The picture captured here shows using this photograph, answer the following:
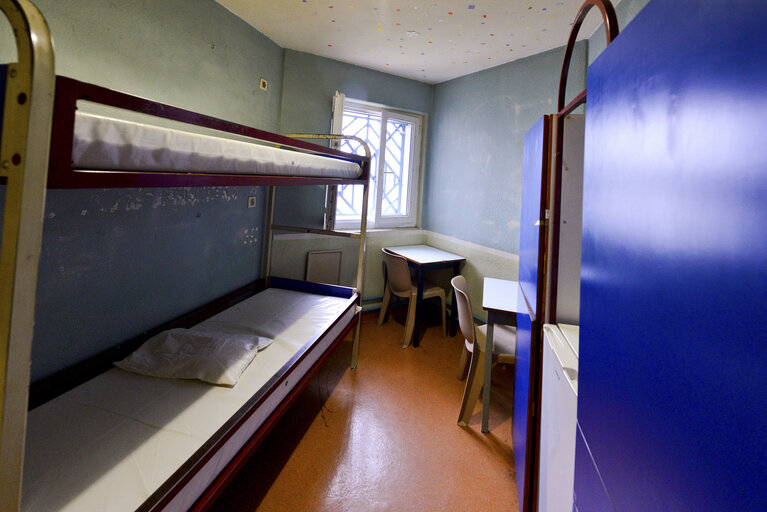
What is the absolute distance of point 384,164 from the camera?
387cm

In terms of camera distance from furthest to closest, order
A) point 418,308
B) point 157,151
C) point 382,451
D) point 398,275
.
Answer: point 398,275, point 418,308, point 382,451, point 157,151

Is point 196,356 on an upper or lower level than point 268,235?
lower

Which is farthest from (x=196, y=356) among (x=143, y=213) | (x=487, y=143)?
(x=487, y=143)

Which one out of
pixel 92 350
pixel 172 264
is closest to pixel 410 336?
pixel 172 264

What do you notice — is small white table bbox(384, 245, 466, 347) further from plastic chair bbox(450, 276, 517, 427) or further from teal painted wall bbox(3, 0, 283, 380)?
teal painted wall bbox(3, 0, 283, 380)

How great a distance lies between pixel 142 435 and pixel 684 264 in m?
1.45

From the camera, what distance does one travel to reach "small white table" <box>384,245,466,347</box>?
126 inches

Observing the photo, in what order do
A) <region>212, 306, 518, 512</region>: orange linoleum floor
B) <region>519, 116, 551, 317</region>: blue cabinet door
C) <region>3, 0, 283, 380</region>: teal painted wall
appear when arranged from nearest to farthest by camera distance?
1. <region>519, 116, 551, 317</region>: blue cabinet door
2. <region>3, 0, 283, 380</region>: teal painted wall
3. <region>212, 306, 518, 512</region>: orange linoleum floor

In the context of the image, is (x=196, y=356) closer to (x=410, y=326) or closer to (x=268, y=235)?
(x=268, y=235)

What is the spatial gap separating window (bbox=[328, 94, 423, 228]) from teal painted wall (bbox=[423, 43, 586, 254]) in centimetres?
20

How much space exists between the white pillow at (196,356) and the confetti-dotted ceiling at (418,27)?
2046 mm

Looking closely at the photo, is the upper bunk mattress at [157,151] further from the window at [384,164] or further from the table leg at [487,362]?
the window at [384,164]

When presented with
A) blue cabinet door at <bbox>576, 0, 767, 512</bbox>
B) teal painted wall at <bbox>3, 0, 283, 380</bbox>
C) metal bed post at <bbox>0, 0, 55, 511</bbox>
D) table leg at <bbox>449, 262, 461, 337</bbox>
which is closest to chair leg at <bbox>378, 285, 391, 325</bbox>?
table leg at <bbox>449, 262, 461, 337</bbox>

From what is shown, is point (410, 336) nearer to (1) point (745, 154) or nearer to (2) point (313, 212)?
(2) point (313, 212)
